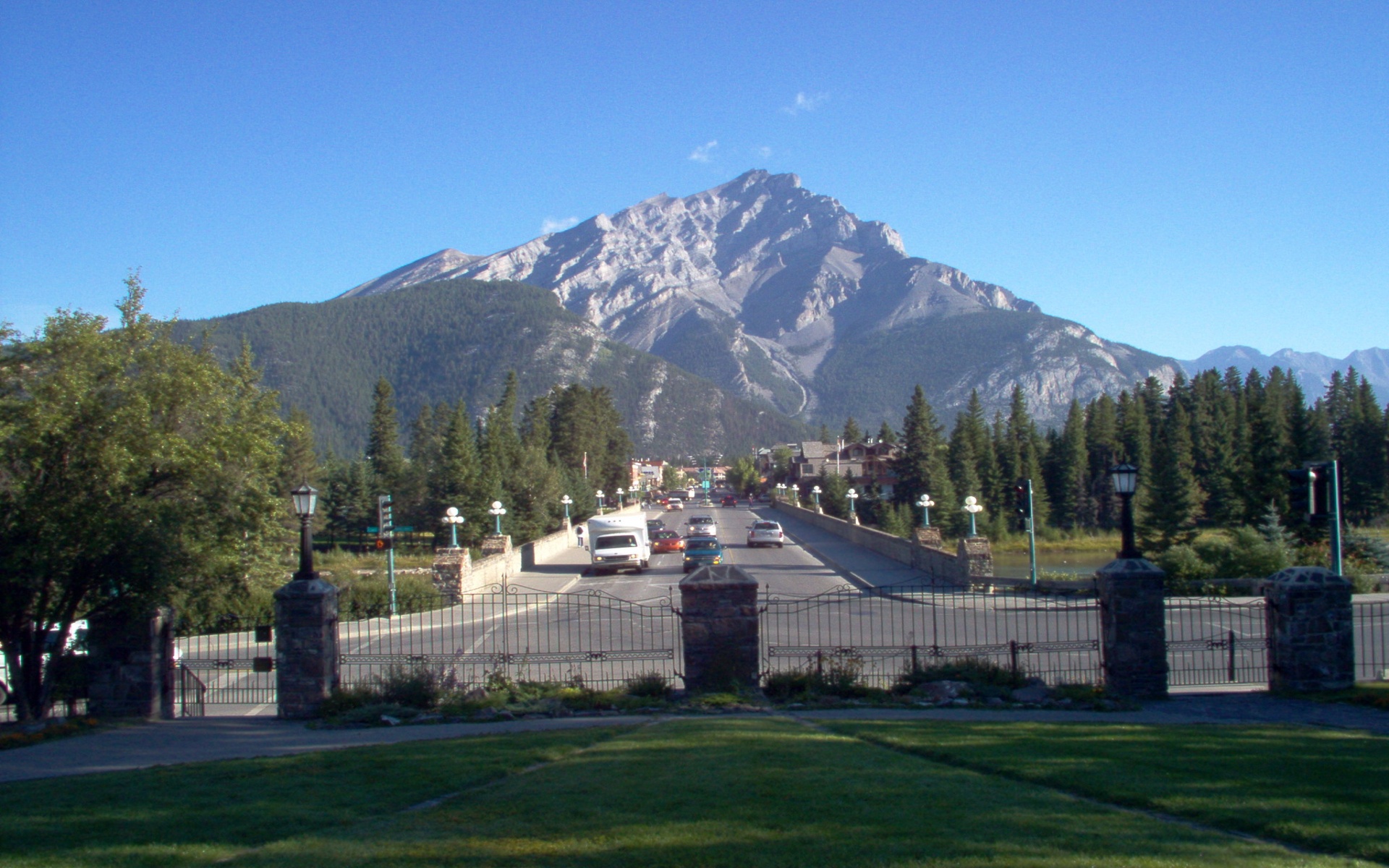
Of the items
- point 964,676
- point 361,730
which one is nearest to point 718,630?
point 964,676

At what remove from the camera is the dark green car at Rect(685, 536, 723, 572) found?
35250 millimetres

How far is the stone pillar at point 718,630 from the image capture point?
39.1 feet

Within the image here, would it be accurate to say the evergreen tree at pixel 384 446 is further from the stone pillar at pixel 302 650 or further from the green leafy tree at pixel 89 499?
the stone pillar at pixel 302 650

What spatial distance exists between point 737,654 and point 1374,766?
22.4 feet

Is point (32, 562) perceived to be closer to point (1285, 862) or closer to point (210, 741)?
point (210, 741)

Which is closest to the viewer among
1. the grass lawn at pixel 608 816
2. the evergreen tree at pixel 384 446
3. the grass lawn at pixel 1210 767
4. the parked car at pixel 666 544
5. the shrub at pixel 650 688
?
the grass lawn at pixel 608 816

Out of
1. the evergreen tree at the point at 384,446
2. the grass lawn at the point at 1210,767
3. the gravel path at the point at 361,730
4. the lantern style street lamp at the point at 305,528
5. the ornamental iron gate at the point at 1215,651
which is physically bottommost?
the ornamental iron gate at the point at 1215,651

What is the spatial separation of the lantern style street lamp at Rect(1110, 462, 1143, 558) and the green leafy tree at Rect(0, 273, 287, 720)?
12.7 meters

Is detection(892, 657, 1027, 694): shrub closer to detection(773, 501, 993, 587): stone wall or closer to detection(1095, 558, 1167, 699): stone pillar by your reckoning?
detection(1095, 558, 1167, 699): stone pillar

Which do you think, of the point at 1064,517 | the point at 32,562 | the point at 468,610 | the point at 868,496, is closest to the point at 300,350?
the point at 868,496

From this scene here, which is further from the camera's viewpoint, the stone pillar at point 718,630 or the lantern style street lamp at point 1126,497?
the lantern style street lamp at point 1126,497

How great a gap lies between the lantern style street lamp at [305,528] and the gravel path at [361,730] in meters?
1.91

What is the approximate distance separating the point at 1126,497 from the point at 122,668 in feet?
45.0

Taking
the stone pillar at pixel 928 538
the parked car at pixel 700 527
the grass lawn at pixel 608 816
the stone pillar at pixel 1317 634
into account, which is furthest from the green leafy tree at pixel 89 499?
the parked car at pixel 700 527
